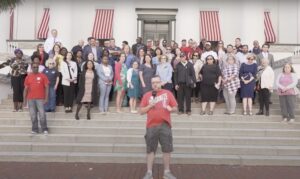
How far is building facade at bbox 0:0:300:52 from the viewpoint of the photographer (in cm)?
2366

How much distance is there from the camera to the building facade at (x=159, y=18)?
77.6 ft

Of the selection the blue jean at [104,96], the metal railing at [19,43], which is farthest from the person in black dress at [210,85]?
the metal railing at [19,43]

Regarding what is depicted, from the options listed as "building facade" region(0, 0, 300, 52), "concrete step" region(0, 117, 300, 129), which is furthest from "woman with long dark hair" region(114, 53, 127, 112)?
"building facade" region(0, 0, 300, 52)

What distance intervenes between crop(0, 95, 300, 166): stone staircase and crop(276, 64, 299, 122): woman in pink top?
292mm

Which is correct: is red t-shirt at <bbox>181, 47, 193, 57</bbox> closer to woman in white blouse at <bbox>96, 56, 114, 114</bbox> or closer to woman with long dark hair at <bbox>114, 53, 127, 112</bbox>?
woman with long dark hair at <bbox>114, 53, 127, 112</bbox>

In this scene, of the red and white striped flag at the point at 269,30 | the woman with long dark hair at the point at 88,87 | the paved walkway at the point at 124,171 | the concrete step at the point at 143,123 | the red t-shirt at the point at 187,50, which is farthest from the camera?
the red and white striped flag at the point at 269,30

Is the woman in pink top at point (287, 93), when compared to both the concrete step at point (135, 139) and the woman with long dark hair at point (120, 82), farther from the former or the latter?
the woman with long dark hair at point (120, 82)

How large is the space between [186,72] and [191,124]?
170 centimetres

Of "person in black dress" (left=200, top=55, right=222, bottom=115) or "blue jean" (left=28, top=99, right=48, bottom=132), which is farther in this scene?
"person in black dress" (left=200, top=55, right=222, bottom=115)

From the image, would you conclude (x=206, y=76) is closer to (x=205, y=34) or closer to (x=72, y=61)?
(x=72, y=61)

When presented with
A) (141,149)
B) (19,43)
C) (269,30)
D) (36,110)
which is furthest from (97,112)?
(269,30)

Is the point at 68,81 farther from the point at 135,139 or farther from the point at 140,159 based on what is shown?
the point at 140,159

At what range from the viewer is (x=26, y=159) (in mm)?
10938

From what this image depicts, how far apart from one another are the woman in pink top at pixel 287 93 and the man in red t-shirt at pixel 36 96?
674 centimetres
